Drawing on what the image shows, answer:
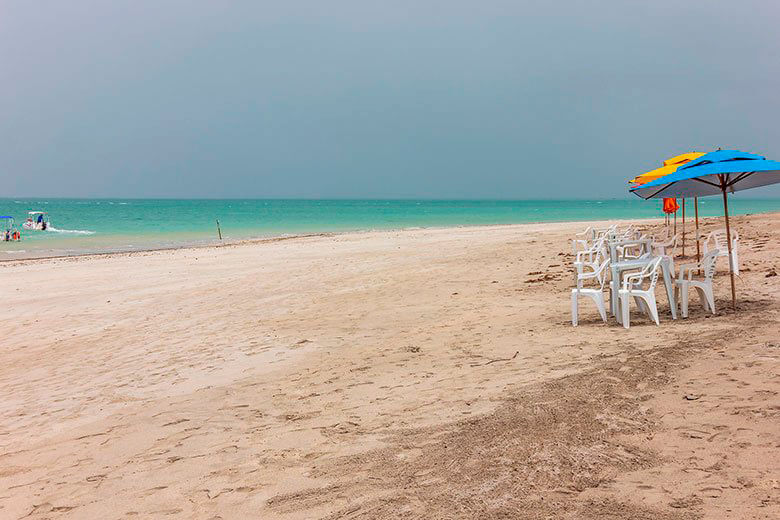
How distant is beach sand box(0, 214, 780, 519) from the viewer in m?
3.54

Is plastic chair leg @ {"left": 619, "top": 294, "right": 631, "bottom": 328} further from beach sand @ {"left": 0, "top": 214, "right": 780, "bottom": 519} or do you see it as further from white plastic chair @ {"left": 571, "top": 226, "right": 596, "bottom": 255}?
white plastic chair @ {"left": 571, "top": 226, "right": 596, "bottom": 255}

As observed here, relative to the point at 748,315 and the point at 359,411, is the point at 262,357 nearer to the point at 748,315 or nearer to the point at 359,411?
the point at 359,411

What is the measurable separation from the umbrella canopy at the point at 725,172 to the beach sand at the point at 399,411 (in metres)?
1.52

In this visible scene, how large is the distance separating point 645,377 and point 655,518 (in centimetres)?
222

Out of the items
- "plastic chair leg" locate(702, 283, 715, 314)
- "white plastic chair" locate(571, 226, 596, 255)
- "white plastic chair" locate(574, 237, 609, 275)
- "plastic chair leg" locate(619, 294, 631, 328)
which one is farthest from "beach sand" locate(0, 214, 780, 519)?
"white plastic chair" locate(571, 226, 596, 255)

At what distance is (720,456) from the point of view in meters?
3.62

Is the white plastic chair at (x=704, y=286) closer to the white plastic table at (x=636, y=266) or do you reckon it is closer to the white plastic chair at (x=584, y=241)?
the white plastic table at (x=636, y=266)

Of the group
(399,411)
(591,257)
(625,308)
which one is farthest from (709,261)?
(399,411)

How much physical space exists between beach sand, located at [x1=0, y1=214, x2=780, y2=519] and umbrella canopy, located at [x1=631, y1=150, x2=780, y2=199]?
5.00 feet

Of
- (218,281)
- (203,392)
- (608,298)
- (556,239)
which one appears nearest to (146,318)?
(218,281)

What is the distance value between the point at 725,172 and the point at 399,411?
15.5ft

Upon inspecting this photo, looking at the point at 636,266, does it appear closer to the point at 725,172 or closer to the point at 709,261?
the point at 709,261

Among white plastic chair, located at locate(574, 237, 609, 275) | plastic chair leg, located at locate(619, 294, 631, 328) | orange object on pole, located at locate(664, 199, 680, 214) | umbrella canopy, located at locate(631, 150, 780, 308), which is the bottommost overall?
plastic chair leg, located at locate(619, 294, 631, 328)

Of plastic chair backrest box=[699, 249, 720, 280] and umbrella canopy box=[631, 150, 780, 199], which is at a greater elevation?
umbrella canopy box=[631, 150, 780, 199]
